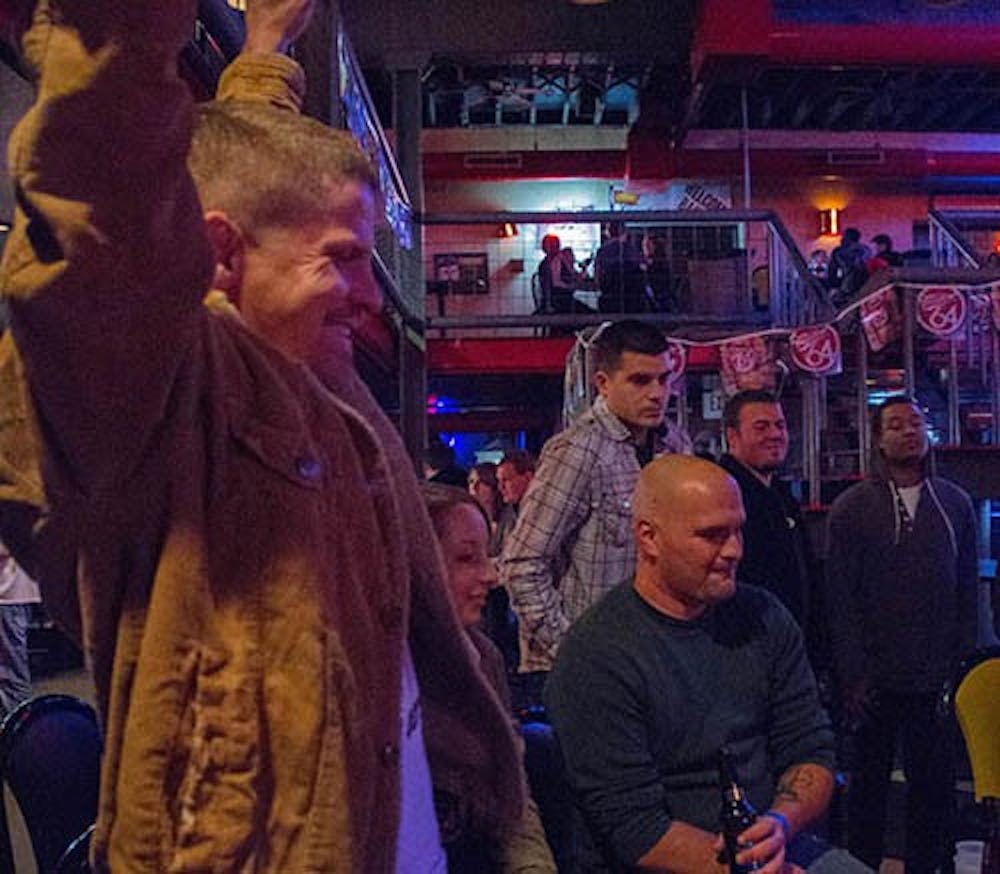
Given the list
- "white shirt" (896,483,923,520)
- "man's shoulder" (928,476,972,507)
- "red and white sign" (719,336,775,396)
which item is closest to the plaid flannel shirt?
"white shirt" (896,483,923,520)

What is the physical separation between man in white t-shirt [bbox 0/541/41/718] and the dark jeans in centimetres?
296

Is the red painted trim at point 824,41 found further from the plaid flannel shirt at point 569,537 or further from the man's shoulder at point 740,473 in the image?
the plaid flannel shirt at point 569,537

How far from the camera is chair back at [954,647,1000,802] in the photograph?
2760 mm

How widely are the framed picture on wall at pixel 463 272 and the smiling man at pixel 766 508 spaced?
11.5m

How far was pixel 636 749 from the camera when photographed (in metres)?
2.31

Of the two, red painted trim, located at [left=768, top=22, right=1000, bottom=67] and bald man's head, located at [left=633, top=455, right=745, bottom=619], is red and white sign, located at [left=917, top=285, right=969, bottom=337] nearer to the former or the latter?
red painted trim, located at [left=768, top=22, right=1000, bottom=67]

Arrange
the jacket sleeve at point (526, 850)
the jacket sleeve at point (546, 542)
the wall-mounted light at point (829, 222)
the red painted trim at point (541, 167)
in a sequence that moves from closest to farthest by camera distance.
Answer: the jacket sleeve at point (526, 850), the jacket sleeve at point (546, 542), the red painted trim at point (541, 167), the wall-mounted light at point (829, 222)

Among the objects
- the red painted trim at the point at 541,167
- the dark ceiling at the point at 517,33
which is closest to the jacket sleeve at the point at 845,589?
the dark ceiling at the point at 517,33

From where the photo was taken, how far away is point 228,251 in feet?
3.15

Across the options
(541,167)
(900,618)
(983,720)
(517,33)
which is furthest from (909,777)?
(541,167)

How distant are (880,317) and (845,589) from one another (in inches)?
153

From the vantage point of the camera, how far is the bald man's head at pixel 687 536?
2.51 m

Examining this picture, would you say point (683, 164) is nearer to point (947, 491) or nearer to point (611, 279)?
point (611, 279)

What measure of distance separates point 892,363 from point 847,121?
9141mm
